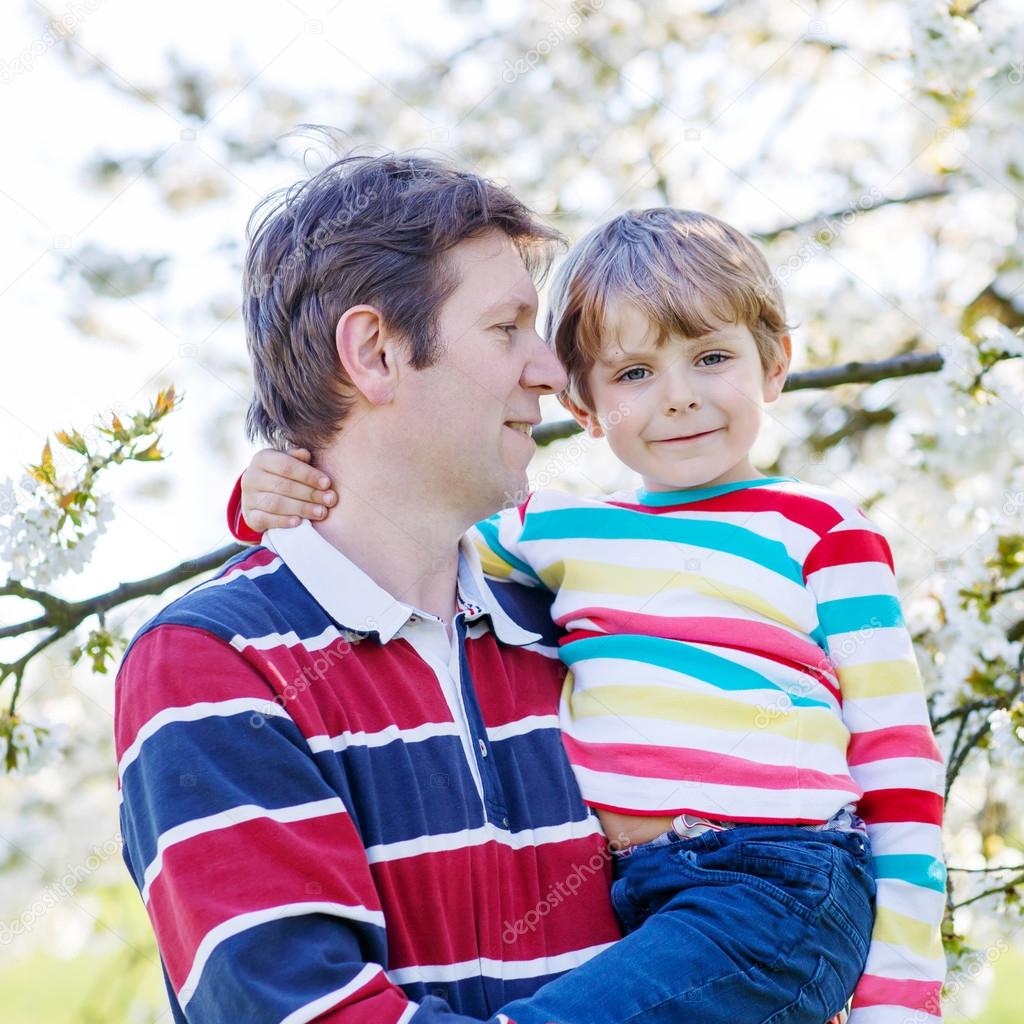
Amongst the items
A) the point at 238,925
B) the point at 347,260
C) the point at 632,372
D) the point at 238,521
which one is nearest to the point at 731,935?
the point at 238,925

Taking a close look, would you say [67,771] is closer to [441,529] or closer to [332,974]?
[441,529]

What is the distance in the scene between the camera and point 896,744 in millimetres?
1480

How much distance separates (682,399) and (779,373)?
25 cm

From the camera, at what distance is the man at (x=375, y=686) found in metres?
1.14

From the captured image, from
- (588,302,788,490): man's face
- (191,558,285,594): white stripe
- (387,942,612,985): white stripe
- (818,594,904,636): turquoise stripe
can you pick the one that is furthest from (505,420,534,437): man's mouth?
(387,942,612,985): white stripe

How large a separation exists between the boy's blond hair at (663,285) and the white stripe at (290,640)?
60 centimetres

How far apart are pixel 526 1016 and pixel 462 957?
0.11 m

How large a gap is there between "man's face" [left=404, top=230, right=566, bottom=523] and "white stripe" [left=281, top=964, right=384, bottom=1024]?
68cm

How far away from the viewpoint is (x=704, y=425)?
166 centimetres

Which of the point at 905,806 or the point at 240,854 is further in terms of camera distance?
the point at 905,806

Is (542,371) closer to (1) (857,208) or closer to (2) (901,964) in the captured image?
(2) (901,964)

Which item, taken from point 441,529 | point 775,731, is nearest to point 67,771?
point 441,529

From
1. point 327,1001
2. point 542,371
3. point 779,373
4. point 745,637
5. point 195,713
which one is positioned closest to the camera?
point 327,1001

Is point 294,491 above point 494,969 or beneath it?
above
